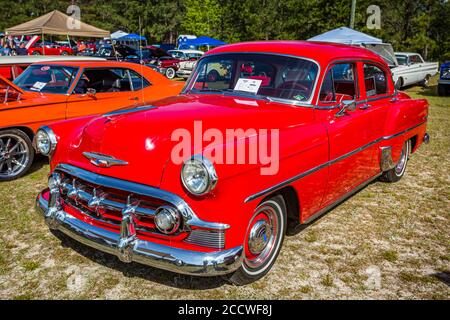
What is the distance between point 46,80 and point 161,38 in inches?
1787

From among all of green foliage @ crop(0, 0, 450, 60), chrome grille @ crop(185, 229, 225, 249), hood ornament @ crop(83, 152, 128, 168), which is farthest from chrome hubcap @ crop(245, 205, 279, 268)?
green foliage @ crop(0, 0, 450, 60)

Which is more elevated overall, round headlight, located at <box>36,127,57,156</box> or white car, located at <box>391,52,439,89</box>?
white car, located at <box>391,52,439,89</box>

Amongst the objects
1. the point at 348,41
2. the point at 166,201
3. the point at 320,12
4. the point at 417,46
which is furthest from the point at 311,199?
the point at 417,46

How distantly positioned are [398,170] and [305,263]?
275cm

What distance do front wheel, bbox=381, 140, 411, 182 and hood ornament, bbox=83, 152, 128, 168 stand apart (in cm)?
377

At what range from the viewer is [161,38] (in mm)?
48938

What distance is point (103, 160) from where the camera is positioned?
2.74 m

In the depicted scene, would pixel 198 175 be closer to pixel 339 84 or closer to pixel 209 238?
pixel 209 238

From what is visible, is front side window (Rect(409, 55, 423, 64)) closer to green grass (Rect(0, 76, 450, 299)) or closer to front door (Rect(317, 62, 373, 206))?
green grass (Rect(0, 76, 450, 299))

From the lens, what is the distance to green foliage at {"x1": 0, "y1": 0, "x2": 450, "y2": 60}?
27.3 meters

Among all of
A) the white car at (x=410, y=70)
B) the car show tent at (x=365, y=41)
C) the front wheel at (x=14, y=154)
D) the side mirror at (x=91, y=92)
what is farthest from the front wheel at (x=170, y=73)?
the front wheel at (x=14, y=154)

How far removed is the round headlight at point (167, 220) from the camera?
2422 mm
